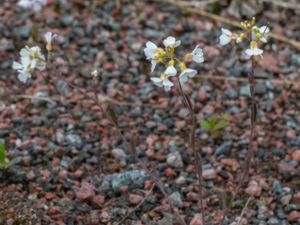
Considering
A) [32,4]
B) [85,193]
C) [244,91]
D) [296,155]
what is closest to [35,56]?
[85,193]

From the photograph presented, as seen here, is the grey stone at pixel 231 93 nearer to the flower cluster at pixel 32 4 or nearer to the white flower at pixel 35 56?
the flower cluster at pixel 32 4

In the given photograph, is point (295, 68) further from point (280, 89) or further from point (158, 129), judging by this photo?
point (158, 129)

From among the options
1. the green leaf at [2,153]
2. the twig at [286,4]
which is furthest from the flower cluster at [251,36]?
the twig at [286,4]

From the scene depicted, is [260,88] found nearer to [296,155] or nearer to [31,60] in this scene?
[296,155]

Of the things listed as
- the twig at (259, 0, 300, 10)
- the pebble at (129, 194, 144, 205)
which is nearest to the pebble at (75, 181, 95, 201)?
the pebble at (129, 194, 144, 205)

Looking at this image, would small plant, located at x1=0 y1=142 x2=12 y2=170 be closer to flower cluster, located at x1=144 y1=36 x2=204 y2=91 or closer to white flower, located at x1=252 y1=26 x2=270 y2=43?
flower cluster, located at x1=144 y1=36 x2=204 y2=91

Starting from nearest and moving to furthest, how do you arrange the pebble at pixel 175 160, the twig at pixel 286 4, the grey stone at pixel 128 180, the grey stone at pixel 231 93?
the grey stone at pixel 128 180 < the pebble at pixel 175 160 < the grey stone at pixel 231 93 < the twig at pixel 286 4
